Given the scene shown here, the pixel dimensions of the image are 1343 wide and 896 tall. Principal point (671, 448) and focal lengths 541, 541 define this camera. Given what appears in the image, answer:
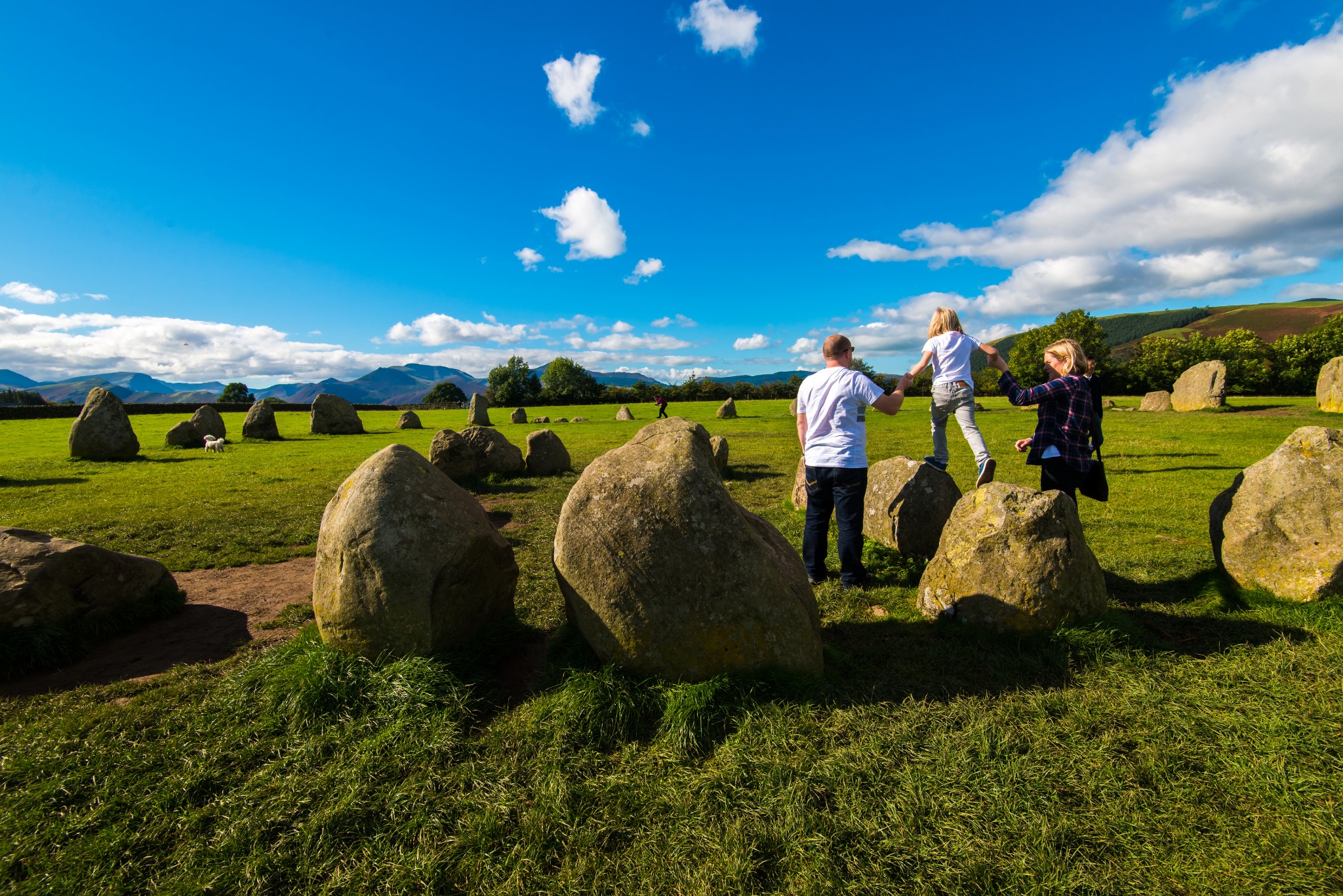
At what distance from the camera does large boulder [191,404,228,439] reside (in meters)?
25.4

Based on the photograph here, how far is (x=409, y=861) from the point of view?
9.69 ft

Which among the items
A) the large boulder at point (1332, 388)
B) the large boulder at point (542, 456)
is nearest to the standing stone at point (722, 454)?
the large boulder at point (542, 456)

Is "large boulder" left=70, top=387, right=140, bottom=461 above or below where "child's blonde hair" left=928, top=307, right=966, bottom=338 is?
below

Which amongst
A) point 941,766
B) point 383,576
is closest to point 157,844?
point 383,576

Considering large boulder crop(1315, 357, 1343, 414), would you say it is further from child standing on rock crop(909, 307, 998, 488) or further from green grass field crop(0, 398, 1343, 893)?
green grass field crop(0, 398, 1343, 893)

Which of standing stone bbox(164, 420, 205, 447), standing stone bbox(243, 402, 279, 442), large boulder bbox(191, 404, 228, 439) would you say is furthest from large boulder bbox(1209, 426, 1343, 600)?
standing stone bbox(243, 402, 279, 442)

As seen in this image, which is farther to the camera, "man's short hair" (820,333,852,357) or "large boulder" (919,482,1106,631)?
"man's short hair" (820,333,852,357)

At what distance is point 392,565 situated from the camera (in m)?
4.41

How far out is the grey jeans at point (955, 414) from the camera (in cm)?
870

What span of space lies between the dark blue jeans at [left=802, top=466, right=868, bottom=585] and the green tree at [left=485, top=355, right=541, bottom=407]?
7193 centimetres

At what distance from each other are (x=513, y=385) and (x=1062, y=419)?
82.7 metres

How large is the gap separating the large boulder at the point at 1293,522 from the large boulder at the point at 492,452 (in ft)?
46.4

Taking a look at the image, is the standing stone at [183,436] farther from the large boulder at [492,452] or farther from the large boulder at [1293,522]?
the large boulder at [1293,522]

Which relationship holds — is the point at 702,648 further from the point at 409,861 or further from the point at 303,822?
the point at 303,822
